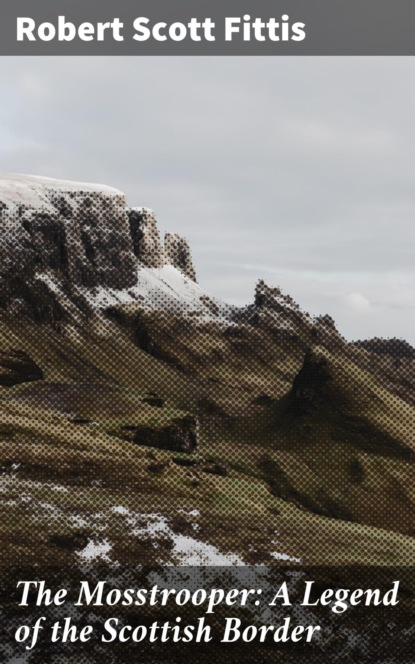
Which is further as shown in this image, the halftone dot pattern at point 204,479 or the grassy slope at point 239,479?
the grassy slope at point 239,479

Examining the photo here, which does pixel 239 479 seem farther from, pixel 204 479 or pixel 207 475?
pixel 204 479

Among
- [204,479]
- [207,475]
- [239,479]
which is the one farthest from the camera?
[239,479]

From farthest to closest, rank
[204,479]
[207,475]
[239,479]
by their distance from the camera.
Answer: [239,479] → [207,475] → [204,479]

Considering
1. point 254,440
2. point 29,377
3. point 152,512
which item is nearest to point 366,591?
point 152,512

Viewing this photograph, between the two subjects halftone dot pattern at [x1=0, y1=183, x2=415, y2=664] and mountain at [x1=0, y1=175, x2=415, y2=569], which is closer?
halftone dot pattern at [x1=0, y1=183, x2=415, y2=664]

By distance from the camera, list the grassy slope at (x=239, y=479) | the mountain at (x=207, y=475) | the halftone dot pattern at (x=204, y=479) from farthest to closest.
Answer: the grassy slope at (x=239, y=479)
the mountain at (x=207, y=475)
the halftone dot pattern at (x=204, y=479)

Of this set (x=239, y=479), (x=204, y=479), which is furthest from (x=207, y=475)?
(x=239, y=479)

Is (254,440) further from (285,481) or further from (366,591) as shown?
(366,591)

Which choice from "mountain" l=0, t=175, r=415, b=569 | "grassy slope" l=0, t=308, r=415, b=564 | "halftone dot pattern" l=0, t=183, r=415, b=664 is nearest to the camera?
"halftone dot pattern" l=0, t=183, r=415, b=664

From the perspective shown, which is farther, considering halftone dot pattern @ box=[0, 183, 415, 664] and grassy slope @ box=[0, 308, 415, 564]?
grassy slope @ box=[0, 308, 415, 564]

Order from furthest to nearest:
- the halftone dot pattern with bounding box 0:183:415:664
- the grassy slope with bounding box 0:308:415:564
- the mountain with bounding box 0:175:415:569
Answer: the grassy slope with bounding box 0:308:415:564, the mountain with bounding box 0:175:415:569, the halftone dot pattern with bounding box 0:183:415:664

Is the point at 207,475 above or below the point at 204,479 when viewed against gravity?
above

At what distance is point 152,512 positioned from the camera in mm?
58781

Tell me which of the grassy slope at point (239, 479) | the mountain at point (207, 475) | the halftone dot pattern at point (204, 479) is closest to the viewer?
the halftone dot pattern at point (204, 479)
